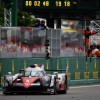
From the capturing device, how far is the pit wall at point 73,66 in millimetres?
25625

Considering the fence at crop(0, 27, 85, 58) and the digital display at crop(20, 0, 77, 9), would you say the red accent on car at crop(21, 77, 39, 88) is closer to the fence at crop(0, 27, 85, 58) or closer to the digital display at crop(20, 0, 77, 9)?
the fence at crop(0, 27, 85, 58)

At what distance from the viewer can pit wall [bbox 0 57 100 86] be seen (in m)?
25.6

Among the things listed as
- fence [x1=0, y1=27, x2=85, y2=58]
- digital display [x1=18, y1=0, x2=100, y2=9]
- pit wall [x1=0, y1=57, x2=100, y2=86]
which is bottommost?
pit wall [x1=0, y1=57, x2=100, y2=86]

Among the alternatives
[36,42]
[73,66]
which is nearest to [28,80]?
[36,42]

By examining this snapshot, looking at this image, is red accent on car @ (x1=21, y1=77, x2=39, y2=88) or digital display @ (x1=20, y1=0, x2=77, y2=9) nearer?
red accent on car @ (x1=21, y1=77, x2=39, y2=88)

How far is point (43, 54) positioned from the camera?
2795 cm

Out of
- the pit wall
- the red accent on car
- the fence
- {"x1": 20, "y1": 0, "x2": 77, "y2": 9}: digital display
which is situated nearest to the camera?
the red accent on car

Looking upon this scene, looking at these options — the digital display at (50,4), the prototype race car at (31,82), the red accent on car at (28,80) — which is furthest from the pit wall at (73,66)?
the digital display at (50,4)

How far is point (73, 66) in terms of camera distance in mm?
29094

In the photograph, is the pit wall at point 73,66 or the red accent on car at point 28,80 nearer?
the red accent on car at point 28,80

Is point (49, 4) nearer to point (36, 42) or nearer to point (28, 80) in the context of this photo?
point (36, 42)

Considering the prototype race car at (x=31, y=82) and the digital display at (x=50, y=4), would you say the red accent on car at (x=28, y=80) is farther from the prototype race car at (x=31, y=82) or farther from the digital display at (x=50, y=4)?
the digital display at (x=50, y=4)

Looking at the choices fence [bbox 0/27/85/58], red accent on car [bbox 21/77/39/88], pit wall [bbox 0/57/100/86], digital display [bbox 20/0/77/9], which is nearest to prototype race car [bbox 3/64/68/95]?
red accent on car [bbox 21/77/39/88]

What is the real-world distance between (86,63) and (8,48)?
212 inches
